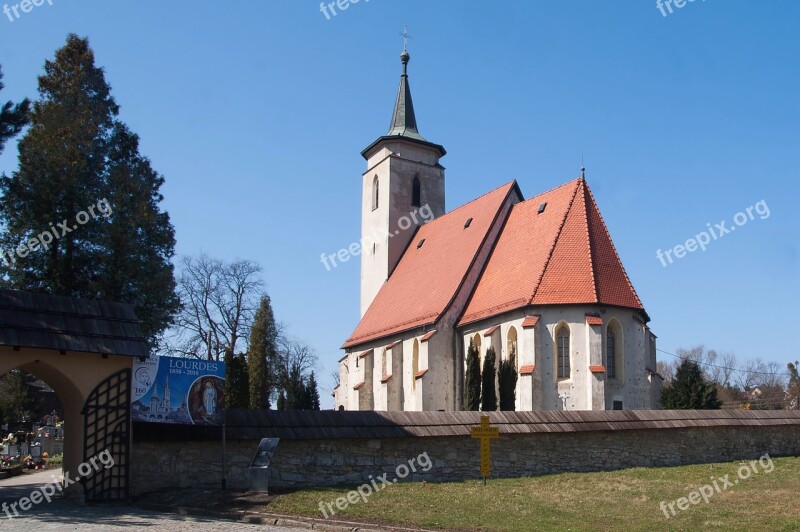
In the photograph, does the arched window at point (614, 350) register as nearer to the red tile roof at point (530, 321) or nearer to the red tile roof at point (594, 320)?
the red tile roof at point (594, 320)

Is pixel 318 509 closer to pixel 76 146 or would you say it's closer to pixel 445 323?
pixel 76 146

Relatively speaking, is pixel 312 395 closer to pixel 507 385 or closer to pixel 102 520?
pixel 507 385

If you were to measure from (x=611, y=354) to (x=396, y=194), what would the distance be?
17837 mm

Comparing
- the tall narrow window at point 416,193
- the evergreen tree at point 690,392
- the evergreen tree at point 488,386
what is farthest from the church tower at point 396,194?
the evergreen tree at point 690,392

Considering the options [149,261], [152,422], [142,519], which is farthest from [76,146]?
[142,519]

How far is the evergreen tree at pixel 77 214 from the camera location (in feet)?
80.7

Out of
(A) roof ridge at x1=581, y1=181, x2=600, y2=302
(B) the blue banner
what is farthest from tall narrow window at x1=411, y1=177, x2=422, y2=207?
(B) the blue banner

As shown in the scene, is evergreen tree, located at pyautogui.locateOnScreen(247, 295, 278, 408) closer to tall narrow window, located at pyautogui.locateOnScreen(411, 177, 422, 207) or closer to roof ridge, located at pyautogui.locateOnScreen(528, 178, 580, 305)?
tall narrow window, located at pyautogui.locateOnScreen(411, 177, 422, 207)

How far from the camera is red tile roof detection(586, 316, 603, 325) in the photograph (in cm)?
2797

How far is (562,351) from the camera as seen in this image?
94.3ft

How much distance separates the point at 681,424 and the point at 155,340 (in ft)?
57.1

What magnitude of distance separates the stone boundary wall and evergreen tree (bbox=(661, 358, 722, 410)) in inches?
215

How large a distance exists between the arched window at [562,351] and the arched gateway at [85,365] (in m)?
16.8

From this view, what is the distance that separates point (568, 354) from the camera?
2862 centimetres
